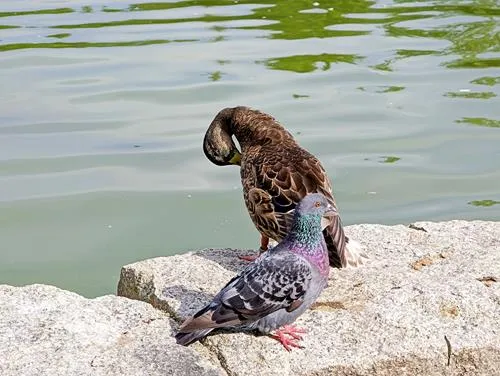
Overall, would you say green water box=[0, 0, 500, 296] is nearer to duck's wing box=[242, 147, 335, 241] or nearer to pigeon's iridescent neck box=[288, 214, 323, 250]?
duck's wing box=[242, 147, 335, 241]

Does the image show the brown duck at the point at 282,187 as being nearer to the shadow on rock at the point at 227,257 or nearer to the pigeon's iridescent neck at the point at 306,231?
the shadow on rock at the point at 227,257

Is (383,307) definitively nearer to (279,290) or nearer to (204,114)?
(279,290)

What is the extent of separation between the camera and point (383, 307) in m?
4.30

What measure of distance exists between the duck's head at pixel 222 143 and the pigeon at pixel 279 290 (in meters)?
2.16

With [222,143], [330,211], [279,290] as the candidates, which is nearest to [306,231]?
[330,211]

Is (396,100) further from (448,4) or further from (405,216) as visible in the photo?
(448,4)

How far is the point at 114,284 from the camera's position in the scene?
5789 millimetres

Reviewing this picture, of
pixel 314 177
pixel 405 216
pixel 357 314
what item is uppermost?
pixel 314 177

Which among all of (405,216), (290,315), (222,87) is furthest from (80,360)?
(222,87)

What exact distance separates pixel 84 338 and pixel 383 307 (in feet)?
4.25

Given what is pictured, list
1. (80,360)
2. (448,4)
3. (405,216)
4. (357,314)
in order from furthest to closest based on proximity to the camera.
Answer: (448,4) → (405,216) → (357,314) → (80,360)

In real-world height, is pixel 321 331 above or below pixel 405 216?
above

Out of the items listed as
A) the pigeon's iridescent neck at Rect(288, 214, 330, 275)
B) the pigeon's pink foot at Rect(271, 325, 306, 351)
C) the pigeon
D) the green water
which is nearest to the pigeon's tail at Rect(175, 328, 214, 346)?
the pigeon

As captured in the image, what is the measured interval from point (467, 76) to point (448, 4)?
323 centimetres
